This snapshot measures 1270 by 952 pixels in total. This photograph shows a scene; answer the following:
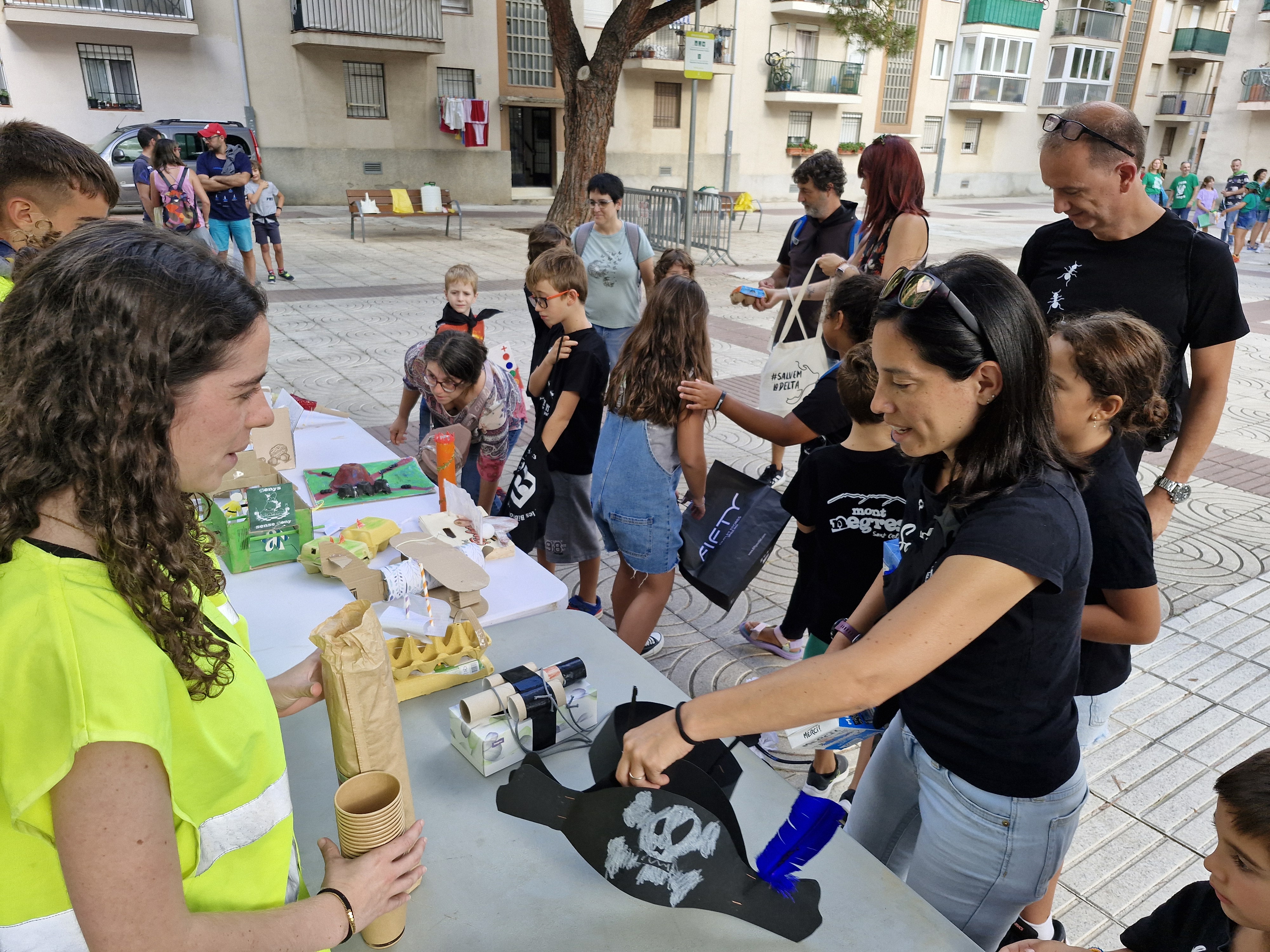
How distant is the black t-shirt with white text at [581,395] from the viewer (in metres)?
3.30

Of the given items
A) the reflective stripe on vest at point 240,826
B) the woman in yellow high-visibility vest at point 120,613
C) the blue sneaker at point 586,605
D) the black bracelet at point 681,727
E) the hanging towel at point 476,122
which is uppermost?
the hanging towel at point 476,122

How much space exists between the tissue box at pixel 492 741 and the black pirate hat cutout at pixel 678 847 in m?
0.25

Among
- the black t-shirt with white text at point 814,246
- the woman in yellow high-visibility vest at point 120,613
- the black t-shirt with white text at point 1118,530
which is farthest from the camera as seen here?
the black t-shirt with white text at point 814,246

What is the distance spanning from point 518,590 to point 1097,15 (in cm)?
3706

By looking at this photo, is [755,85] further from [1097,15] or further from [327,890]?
[327,890]

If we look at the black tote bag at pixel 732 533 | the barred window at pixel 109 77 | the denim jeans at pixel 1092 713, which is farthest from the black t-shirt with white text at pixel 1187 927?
the barred window at pixel 109 77

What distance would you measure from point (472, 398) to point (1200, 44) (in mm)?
40516

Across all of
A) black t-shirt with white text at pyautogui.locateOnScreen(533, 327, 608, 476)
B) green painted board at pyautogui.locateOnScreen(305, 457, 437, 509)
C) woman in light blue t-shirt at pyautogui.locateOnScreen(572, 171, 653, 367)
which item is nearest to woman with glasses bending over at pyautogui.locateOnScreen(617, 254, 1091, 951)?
green painted board at pyautogui.locateOnScreen(305, 457, 437, 509)

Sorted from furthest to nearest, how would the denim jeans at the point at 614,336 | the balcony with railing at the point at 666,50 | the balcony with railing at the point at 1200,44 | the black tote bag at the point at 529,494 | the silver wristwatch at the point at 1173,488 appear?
the balcony with railing at the point at 1200,44
the balcony with railing at the point at 666,50
the denim jeans at the point at 614,336
the black tote bag at the point at 529,494
the silver wristwatch at the point at 1173,488

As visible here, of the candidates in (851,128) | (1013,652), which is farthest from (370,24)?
(1013,652)

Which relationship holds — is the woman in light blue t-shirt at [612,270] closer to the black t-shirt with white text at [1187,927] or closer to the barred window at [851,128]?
the black t-shirt with white text at [1187,927]

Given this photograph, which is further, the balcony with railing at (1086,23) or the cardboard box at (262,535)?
the balcony with railing at (1086,23)

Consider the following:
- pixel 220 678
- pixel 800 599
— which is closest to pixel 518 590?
pixel 800 599

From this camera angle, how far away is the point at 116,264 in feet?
2.86
